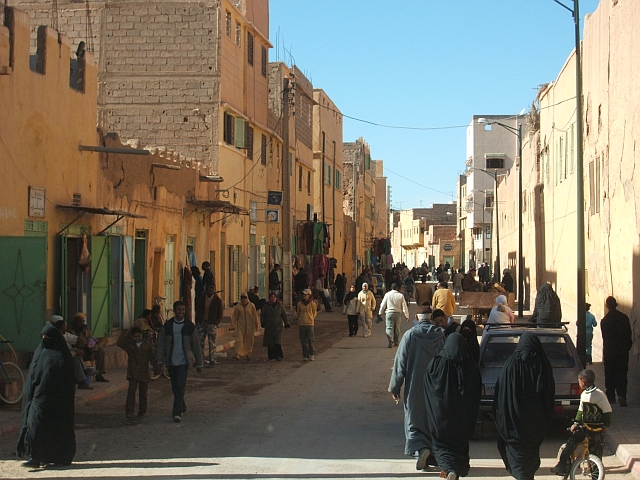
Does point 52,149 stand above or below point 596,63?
below

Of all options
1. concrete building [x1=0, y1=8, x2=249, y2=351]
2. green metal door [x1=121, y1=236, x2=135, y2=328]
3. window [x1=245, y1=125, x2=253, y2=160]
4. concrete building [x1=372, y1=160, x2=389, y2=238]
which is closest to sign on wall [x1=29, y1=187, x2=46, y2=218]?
concrete building [x1=0, y1=8, x2=249, y2=351]

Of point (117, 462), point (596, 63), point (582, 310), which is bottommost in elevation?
point (117, 462)

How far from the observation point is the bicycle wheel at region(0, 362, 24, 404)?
1318cm

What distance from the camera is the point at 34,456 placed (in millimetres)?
9891

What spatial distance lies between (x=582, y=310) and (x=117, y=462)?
32.6ft

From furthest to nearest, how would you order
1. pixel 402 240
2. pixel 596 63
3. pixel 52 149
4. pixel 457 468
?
pixel 402 240 < pixel 596 63 < pixel 52 149 < pixel 457 468

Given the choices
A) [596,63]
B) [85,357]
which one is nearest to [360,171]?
[596,63]

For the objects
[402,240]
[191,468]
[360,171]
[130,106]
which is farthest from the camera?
[402,240]

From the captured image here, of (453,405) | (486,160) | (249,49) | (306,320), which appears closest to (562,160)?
(249,49)

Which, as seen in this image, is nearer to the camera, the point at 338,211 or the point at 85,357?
the point at 85,357

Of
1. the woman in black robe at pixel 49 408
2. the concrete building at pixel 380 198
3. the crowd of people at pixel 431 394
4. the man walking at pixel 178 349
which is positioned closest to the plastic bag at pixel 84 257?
the crowd of people at pixel 431 394

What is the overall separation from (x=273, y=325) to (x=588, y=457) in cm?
1254

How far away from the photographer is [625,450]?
10.5 metres

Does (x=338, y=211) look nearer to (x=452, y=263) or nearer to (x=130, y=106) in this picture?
(x=130, y=106)
